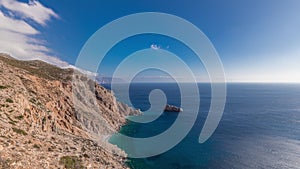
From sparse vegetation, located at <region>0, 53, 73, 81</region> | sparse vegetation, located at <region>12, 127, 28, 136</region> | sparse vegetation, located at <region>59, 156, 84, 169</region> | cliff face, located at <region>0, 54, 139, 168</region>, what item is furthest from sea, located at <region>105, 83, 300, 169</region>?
sparse vegetation, located at <region>0, 53, 73, 81</region>

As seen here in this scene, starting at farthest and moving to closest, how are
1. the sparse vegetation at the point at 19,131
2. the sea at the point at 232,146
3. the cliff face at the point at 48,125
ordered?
the sea at the point at 232,146
the sparse vegetation at the point at 19,131
the cliff face at the point at 48,125

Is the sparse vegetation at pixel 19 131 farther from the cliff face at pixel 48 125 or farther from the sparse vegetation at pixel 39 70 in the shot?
the sparse vegetation at pixel 39 70

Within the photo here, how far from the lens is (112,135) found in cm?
6838

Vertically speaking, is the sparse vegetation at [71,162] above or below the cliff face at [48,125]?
below

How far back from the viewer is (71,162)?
92.9 feet

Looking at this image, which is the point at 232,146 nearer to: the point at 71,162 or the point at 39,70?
the point at 71,162

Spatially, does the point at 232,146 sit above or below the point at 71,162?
below

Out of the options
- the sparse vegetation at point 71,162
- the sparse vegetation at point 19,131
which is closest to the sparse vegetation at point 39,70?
the sparse vegetation at point 19,131

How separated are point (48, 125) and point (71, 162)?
15885 millimetres

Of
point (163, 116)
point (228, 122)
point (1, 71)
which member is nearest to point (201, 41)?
point (1, 71)

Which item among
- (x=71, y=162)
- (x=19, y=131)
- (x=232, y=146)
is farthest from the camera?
(x=232, y=146)

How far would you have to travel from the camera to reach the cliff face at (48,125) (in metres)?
23.7

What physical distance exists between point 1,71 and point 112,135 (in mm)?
40221

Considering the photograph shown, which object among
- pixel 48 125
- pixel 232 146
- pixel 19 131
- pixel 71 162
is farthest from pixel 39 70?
pixel 232 146
